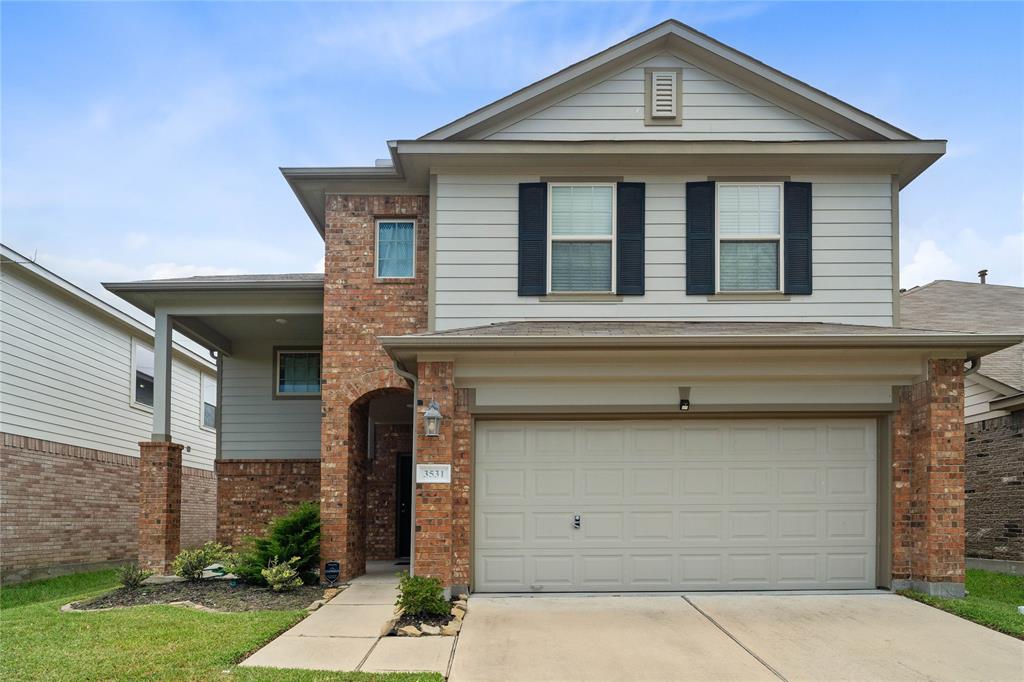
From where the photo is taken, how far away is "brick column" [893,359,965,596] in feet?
31.6

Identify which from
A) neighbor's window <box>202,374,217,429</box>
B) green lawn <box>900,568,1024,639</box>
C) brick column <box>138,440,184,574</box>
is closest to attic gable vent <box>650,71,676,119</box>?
green lawn <box>900,568,1024,639</box>

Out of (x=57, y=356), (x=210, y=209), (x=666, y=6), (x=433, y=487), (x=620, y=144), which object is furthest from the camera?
(x=210, y=209)

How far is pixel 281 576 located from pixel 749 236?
7.76m

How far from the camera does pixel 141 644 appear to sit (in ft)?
26.0

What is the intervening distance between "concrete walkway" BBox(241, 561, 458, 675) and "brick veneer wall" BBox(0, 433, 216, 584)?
7063mm

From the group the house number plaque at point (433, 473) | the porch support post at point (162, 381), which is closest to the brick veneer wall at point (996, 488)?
the house number plaque at point (433, 473)

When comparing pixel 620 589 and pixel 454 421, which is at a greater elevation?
pixel 454 421

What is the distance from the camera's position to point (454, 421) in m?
10.0

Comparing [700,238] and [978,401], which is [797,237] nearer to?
[700,238]

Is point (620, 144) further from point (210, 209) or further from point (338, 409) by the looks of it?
point (210, 209)

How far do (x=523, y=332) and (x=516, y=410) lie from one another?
96 cm

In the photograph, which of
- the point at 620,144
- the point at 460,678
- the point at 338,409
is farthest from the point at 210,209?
the point at 460,678

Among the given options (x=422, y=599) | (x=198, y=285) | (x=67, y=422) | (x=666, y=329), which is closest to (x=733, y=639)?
(x=422, y=599)

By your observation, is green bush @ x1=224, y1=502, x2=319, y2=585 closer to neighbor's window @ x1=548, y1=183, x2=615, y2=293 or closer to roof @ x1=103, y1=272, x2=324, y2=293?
roof @ x1=103, y1=272, x2=324, y2=293
